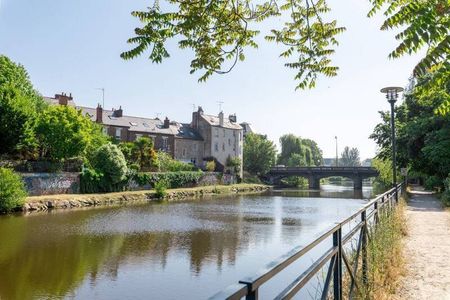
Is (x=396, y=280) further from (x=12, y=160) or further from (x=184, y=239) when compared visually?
(x=12, y=160)

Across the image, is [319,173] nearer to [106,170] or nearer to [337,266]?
[106,170]

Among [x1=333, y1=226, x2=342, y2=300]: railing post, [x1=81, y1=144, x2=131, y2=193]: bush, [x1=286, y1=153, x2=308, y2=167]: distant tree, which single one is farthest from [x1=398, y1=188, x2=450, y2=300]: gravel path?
[x1=286, y1=153, x2=308, y2=167]: distant tree

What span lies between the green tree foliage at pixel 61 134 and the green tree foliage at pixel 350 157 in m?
111

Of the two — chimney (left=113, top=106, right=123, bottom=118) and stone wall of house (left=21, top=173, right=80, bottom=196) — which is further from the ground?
chimney (left=113, top=106, right=123, bottom=118)

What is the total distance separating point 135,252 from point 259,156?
56.5m

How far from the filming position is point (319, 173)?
65125 mm

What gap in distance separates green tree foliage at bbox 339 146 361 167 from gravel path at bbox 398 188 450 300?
401 feet

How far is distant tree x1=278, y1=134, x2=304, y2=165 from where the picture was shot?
8331 cm

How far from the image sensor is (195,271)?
1160cm

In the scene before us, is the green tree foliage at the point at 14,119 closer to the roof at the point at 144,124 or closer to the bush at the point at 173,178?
the bush at the point at 173,178

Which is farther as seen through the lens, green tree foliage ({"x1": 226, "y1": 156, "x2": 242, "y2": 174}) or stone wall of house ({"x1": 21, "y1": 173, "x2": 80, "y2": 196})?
green tree foliage ({"x1": 226, "y1": 156, "x2": 242, "y2": 174})

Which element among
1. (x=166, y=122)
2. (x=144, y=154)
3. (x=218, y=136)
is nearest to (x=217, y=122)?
(x=218, y=136)

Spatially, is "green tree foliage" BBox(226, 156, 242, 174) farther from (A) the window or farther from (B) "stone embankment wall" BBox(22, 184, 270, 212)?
(A) the window

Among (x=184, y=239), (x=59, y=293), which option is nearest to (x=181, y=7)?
(x=59, y=293)
